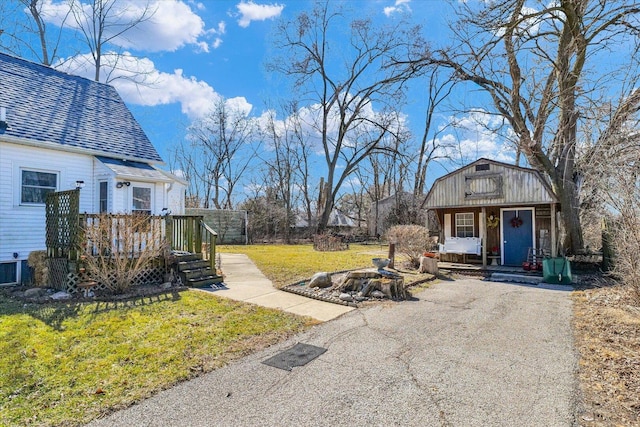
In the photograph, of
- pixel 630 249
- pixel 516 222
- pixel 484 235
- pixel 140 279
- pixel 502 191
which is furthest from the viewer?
pixel 516 222

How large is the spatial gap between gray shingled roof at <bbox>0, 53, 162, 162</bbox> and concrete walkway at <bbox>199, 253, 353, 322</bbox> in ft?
20.6

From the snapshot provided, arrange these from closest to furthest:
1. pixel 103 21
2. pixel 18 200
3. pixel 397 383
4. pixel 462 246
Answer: pixel 397 383
pixel 18 200
pixel 462 246
pixel 103 21

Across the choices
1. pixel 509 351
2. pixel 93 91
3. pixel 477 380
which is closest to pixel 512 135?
pixel 509 351

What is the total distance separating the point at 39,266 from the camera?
847cm

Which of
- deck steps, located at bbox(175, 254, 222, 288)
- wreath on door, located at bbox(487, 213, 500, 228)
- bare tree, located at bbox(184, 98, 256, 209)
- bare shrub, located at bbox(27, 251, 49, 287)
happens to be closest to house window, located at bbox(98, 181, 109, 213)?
bare shrub, located at bbox(27, 251, 49, 287)

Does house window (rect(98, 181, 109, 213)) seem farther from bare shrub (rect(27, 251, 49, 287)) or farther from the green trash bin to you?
the green trash bin

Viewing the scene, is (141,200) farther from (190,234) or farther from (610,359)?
(610,359)

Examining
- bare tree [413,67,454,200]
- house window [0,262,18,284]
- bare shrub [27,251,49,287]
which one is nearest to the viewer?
bare shrub [27,251,49,287]

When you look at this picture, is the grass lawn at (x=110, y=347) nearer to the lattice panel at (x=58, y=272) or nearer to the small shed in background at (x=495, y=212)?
the lattice panel at (x=58, y=272)

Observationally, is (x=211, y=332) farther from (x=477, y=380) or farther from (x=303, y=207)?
(x=303, y=207)

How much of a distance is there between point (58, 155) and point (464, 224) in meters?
14.1

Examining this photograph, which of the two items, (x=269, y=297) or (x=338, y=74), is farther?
(x=338, y=74)

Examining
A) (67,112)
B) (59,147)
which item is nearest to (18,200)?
(59,147)

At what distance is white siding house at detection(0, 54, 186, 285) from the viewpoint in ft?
30.2
